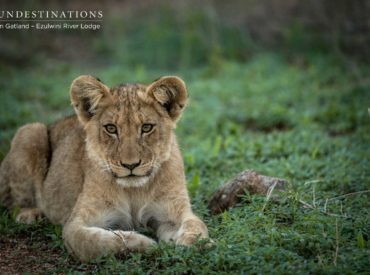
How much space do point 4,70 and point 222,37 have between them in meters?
4.36

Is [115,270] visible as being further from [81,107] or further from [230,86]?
[230,86]

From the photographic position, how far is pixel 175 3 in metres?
14.9

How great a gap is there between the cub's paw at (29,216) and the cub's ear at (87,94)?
4.03 ft

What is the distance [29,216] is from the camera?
20.9 feet

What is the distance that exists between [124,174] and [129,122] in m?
0.42

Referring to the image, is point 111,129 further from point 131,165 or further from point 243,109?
point 243,109

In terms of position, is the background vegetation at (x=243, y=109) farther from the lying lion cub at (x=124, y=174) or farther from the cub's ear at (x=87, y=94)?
the cub's ear at (x=87, y=94)

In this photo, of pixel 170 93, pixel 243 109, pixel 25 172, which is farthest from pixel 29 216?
pixel 243 109

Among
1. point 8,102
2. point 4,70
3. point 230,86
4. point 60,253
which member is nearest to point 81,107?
point 60,253

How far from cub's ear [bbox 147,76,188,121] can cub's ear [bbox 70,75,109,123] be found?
0.40 metres

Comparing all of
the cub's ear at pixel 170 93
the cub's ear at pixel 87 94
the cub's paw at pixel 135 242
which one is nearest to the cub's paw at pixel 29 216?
the cub's ear at pixel 87 94

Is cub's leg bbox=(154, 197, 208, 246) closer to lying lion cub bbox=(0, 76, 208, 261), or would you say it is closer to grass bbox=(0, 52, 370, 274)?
lying lion cub bbox=(0, 76, 208, 261)

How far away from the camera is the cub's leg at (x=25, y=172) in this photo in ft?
21.8

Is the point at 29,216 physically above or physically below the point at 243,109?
below
